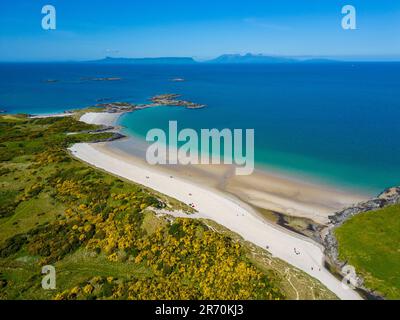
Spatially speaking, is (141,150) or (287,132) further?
(287,132)

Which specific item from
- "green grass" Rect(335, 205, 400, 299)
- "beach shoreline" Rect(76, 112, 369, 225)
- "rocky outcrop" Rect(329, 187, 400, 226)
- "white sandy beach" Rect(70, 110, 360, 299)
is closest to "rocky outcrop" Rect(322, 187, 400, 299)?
"rocky outcrop" Rect(329, 187, 400, 226)

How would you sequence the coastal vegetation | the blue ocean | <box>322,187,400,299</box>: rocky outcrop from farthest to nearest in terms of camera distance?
the blue ocean < <box>322,187,400,299</box>: rocky outcrop < the coastal vegetation

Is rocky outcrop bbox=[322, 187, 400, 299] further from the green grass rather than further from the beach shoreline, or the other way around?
the beach shoreline

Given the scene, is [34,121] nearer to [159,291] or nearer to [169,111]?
[169,111]

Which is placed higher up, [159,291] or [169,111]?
[169,111]

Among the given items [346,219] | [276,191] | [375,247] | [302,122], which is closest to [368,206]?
[346,219]

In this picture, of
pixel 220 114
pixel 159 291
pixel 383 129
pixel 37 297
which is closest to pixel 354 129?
pixel 383 129

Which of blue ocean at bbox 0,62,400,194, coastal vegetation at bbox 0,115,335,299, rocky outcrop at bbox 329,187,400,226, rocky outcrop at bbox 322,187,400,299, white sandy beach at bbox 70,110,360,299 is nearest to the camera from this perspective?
coastal vegetation at bbox 0,115,335,299
